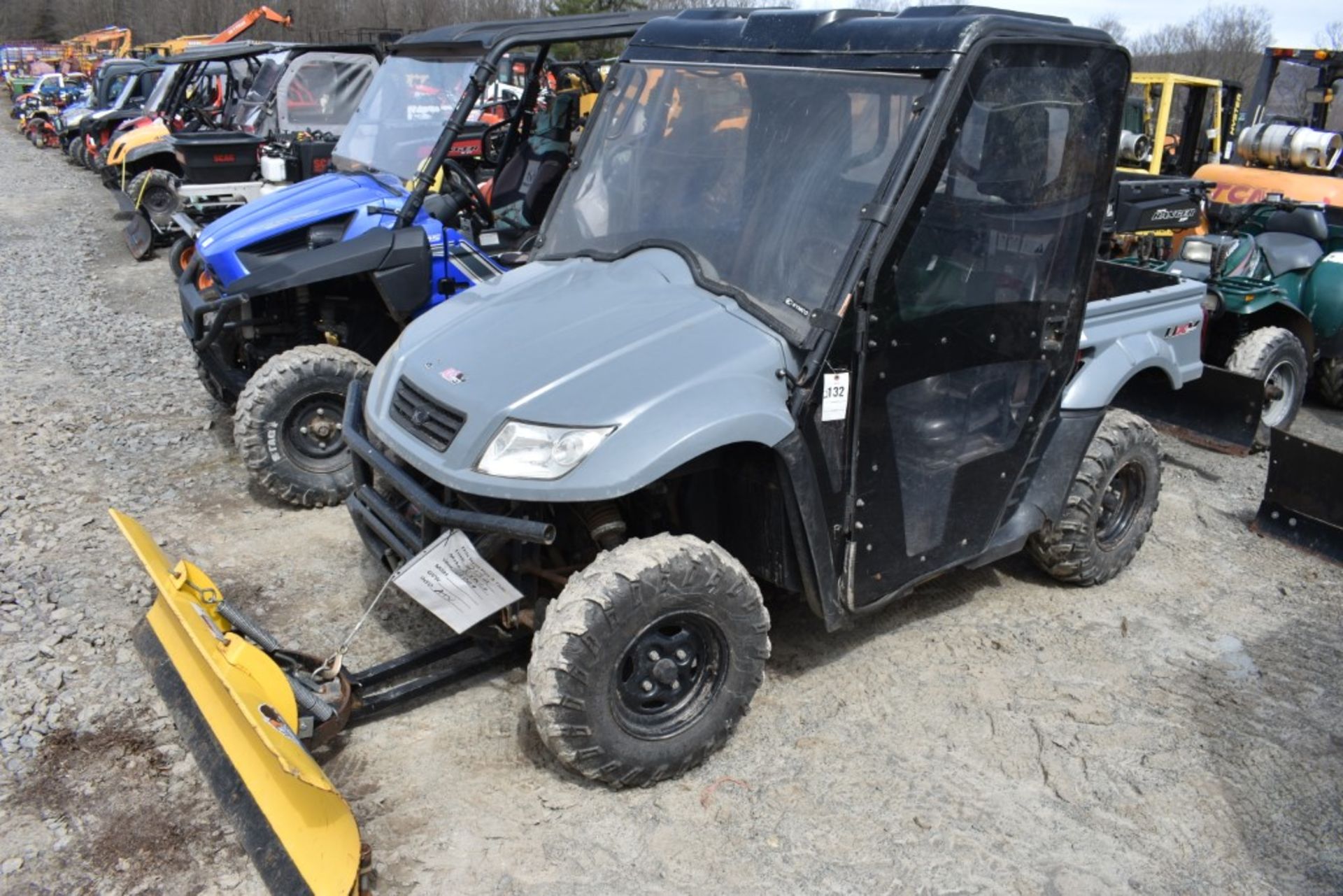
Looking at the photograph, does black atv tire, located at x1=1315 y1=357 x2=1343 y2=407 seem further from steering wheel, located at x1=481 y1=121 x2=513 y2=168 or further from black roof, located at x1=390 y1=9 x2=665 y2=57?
steering wheel, located at x1=481 y1=121 x2=513 y2=168

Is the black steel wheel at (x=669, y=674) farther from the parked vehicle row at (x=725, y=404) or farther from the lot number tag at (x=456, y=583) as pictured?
the lot number tag at (x=456, y=583)

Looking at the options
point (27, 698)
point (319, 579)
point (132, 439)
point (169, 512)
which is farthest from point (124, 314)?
point (27, 698)

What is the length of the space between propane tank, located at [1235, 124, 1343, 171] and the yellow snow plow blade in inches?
392

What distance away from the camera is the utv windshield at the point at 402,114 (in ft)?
21.1

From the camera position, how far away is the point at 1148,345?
15.1 ft

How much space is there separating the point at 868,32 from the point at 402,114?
399cm

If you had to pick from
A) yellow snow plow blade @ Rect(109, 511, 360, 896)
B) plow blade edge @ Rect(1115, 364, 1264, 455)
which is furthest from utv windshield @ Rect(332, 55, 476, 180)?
plow blade edge @ Rect(1115, 364, 1264, 455)

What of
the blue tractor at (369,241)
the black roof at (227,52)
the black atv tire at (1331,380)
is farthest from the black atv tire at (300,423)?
the black roof at (227,52)

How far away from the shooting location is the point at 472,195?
5.97 meters

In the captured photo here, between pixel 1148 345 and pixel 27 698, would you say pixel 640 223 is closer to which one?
pixel 1148 345

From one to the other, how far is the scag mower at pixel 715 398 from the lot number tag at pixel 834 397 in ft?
0.04

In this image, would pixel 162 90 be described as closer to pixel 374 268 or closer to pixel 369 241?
pixel 369 241

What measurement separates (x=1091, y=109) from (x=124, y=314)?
8845 mm

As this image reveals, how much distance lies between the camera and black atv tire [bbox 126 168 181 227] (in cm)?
1316
